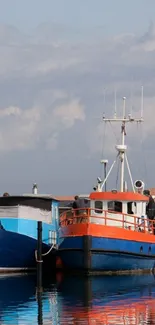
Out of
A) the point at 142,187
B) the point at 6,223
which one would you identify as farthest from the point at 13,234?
the point at 142,187

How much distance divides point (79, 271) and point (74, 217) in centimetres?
212

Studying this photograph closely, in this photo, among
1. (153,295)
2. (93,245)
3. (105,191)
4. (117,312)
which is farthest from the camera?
(105,191)

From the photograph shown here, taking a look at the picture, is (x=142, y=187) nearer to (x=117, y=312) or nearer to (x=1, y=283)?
(x=1, y=283)

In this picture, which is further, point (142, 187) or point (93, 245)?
point (142, 187)

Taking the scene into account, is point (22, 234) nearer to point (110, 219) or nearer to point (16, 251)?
point (16, 251)

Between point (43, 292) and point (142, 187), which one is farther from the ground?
point (142, 187)

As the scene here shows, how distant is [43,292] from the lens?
27.5m

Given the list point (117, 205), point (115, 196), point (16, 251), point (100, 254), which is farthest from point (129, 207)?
point (16, 251)

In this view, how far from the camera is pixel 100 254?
3241 centimetres

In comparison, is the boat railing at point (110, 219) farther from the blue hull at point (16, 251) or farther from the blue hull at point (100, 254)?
the blue hull at point (16, 251)

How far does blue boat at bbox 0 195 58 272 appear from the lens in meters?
32.8

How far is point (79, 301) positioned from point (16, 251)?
353 inches

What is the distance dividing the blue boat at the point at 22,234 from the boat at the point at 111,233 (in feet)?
2.56

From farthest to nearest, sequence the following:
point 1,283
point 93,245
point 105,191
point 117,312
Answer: point 105,191
point 93,245
point 1,283
point 117,312
